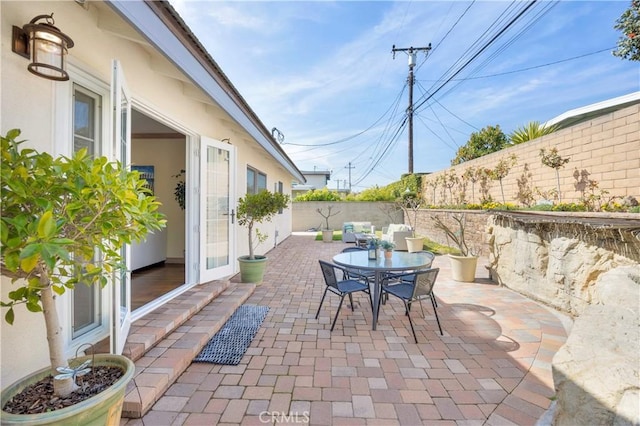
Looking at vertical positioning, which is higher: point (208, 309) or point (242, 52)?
point (242, 52)

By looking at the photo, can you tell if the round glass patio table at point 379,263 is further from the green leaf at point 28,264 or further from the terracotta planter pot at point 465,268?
the green leaf at point 28,264

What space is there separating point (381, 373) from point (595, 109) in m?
12.0

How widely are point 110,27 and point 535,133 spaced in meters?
9.42

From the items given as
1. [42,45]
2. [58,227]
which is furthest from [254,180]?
[58,227]

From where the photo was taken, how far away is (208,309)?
3543mm

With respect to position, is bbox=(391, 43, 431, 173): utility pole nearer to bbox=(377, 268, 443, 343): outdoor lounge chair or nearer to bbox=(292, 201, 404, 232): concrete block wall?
bbox=(292, 201, 404, 232): concrete block wall

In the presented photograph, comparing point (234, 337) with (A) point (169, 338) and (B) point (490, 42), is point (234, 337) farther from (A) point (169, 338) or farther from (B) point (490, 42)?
(B) point (490, 42)

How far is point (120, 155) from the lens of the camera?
2.24 m

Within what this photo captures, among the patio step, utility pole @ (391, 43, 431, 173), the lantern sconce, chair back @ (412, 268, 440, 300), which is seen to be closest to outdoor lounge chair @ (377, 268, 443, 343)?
chair back @ (412, 268, 440, 300)

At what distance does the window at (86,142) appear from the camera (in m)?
2.17

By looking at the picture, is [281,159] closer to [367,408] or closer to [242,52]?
[242,52]

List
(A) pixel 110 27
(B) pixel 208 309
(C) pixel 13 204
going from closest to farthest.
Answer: (C) pixel 13 204 → (A) pixel 110 27 → (B) pixel 208 309

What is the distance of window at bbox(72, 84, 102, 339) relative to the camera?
217 centimetres

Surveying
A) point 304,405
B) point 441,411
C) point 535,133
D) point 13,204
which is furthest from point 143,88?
point 535,133
